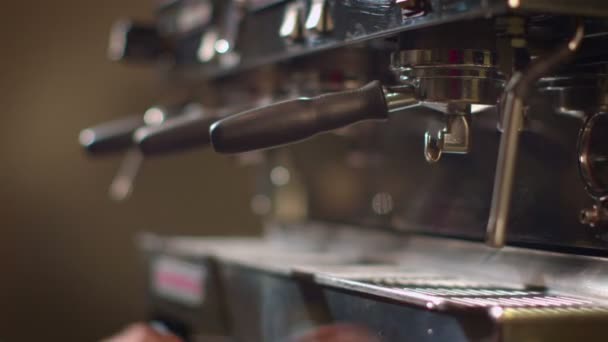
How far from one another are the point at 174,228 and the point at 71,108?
0.95 feet

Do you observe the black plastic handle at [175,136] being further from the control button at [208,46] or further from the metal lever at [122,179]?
the metal lever at [122,179]

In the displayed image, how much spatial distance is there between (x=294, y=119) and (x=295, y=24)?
20 cm

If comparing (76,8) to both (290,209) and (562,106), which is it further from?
(562,106)

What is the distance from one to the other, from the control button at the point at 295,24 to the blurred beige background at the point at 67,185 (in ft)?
2.60

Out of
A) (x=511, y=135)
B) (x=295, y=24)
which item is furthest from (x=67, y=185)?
(x=511, y=135)

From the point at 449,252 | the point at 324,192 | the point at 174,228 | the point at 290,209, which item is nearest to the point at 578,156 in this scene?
the point at 449,252

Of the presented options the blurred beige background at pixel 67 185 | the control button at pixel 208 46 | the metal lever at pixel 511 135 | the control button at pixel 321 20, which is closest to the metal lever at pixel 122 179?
the blurred beige background at pixel 67 185

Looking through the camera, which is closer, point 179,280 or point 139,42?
point 179,280

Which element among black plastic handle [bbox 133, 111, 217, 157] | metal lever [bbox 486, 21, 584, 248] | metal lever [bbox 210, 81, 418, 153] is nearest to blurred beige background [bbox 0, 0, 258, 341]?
black plastic handle [bbox 133, 111, 217, 157]

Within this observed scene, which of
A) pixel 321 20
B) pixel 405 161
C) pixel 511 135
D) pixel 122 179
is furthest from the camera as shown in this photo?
pixel 122 179

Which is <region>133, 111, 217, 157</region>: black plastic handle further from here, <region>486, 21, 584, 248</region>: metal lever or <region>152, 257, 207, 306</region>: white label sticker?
<region>486, 21, 584, 248</region>: metal lever

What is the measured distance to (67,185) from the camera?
150 cm

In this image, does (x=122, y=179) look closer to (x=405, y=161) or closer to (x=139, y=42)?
(x=139, y=42)

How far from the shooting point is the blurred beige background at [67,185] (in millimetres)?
1461
